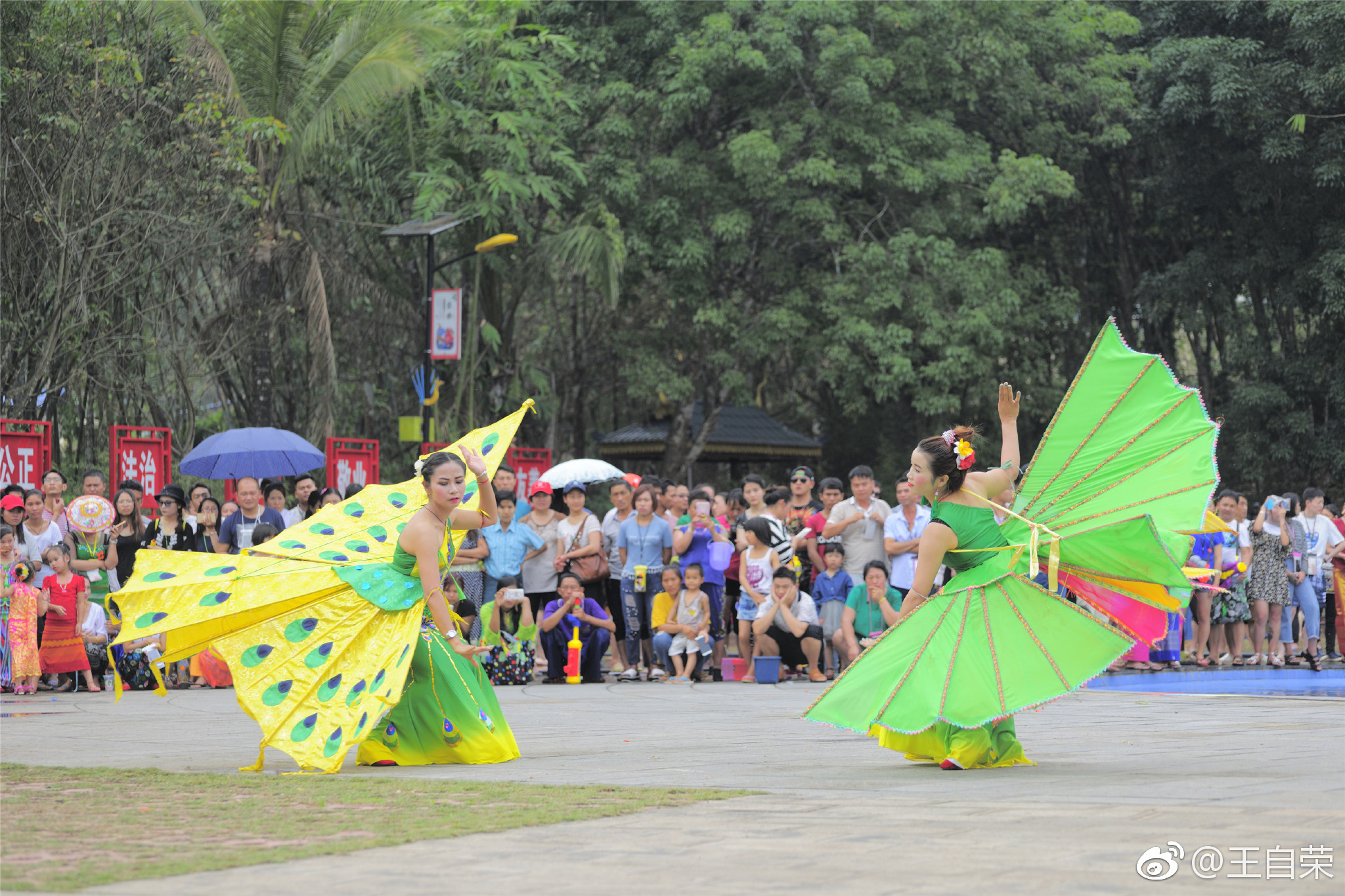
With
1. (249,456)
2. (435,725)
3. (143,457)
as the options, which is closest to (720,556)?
(249,456)

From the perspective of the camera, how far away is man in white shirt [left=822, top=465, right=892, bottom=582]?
1341 centimetres

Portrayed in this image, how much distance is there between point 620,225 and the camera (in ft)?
82.8

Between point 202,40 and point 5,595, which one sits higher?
point 202,40

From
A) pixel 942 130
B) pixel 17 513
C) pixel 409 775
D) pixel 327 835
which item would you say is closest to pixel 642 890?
pixel 327 835

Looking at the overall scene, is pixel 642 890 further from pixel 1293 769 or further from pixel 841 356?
pixel 841 356

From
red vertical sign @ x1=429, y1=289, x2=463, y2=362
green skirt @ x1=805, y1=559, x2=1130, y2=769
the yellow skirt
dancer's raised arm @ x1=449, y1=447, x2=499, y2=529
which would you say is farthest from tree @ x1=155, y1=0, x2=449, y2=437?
the yellow skirt

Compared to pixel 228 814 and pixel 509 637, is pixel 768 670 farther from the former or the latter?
pixel 228 814

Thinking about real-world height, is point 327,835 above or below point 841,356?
below

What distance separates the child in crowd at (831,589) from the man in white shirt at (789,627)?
10cm

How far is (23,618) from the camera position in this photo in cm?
1210

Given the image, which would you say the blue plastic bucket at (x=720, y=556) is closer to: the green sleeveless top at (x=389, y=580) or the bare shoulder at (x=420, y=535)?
the green sleeveless top at (x=389, y=580)

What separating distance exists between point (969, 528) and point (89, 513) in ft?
27.9

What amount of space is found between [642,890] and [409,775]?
316 centimetres

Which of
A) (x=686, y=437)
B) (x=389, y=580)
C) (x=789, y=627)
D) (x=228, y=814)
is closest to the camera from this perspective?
(x=228, y=814)
